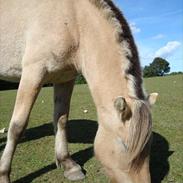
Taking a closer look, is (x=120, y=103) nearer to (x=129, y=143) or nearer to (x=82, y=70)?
(x=129, y=143)

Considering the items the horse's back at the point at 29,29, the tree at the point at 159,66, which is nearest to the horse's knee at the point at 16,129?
the horse's back at the point at 29,29

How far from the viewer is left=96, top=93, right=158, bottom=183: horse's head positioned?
12.3 feet

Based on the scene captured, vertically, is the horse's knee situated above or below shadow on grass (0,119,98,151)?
above

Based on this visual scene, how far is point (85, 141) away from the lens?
6.83m

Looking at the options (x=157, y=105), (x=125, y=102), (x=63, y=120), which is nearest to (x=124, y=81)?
(x=125, y=102)

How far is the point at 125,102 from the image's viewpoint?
12.6ft

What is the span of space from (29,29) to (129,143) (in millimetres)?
2125

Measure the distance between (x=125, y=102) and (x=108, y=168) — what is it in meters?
0.75

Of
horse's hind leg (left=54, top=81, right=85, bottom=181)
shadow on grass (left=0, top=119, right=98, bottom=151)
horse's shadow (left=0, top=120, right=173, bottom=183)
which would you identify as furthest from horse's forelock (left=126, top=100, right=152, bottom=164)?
shadow on grass (left=0, top=119, right=98, bottom=151)

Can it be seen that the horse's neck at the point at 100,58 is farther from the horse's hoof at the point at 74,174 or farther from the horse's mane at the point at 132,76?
the horse's hoof at the point at 74,174

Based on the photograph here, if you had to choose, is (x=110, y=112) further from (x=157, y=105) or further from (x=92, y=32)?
(x=157, y=105)

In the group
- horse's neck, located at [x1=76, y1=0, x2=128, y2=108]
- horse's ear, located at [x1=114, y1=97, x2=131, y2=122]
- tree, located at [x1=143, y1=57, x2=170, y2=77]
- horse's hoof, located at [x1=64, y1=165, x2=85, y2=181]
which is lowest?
horse's hoof, located at [x1=64, y1=165, x2=85, y2=181]

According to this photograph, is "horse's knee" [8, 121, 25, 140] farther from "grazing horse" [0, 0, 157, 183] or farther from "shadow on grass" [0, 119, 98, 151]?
"shadow on grass" [0, 119, 98, 151]

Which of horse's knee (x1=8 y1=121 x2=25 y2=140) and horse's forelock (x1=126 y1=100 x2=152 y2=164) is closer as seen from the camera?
horse's forelock (x1=126 y1=100 x2=152 y2=164)
